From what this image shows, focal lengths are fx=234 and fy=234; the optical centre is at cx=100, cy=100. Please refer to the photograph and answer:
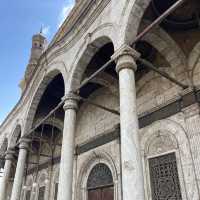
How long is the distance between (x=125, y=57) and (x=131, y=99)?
914mm

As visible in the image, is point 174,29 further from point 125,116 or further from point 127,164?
point 127,164

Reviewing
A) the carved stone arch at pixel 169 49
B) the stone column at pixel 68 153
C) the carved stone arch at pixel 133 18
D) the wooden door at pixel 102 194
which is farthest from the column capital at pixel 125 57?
the wooden door at pixel 102 194

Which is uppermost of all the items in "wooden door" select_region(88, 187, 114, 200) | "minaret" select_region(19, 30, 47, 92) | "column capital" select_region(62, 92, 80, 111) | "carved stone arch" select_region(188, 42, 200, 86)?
"minaret" select_region(19, 30, 47, 92)

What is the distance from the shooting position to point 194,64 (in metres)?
6.02

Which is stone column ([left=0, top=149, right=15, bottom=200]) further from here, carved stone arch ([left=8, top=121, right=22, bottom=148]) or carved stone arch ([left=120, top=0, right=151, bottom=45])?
carved stone arch ([left=120, top=0, right=151, bottom=45])

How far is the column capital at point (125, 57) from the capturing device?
4664 mm

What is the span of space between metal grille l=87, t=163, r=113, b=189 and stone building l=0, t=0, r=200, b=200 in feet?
0.11

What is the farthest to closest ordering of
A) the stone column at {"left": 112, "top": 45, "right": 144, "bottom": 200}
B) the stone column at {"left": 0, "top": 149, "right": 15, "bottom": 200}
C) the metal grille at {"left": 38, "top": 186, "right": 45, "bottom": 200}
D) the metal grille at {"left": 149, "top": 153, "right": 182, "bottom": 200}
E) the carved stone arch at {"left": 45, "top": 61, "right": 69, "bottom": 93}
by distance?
the metal grille at {"left": 38, "top": 186, "right": 45, "bottom": 200} → the stone column at {"left": 0, "top": 149, "right": 15, "bottom": 200} → the carved stone arch at {"left": 45, "top": 61, "right": 69, "bottom": 93} → the metal grille at {"left": 149, "top": 153, "right": 182, "bottom": 200} → the stone column at {"left": 112, "top": 45, "right": 144, "bottom": 200}

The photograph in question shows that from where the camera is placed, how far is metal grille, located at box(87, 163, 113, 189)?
7.69 metres

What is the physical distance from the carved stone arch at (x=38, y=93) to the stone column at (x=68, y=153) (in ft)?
6.59

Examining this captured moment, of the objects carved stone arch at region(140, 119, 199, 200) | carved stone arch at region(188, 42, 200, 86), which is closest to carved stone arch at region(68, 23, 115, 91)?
carved stone arch at region(188, 42, 200, 86)

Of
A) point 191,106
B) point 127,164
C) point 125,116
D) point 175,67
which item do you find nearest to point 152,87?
point 175,67

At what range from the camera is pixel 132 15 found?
16.7 ft

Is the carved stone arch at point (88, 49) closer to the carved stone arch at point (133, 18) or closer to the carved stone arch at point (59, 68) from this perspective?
the carved stone arch at point (59, 68)
